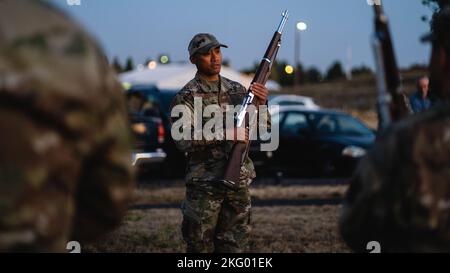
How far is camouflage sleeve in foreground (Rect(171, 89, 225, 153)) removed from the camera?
19.3 feet

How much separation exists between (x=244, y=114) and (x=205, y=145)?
1.20 feet

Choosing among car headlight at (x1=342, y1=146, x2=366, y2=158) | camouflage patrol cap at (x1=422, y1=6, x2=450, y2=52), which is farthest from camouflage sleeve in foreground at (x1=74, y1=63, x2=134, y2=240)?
car headlight at (x1=342, y1=146, x2=366, y2=158)

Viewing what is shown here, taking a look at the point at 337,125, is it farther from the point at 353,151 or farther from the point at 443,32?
the point at 443,32

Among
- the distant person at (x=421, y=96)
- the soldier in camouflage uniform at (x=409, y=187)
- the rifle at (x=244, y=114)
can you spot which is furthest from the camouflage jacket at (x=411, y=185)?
the distant person at (x=421, y=96)

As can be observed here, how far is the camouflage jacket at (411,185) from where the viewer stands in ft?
9.52

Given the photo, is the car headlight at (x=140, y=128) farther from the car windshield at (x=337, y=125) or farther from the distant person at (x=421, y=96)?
the distant person at (x=421, y=96)

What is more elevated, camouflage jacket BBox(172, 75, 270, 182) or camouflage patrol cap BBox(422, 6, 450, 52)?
camouflage patrol cap BBox(422, 6, 450, 52)

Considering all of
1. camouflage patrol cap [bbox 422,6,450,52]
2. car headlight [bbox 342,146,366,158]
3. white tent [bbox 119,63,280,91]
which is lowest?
car headlight [bbox 342,146,366,158]

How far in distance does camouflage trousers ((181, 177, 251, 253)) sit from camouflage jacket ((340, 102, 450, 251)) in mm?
2981

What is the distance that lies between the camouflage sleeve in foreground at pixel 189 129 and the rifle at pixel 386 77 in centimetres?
261

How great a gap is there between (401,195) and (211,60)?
10.8 ft

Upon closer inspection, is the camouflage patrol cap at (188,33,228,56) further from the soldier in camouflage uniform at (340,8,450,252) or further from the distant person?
the distant person
